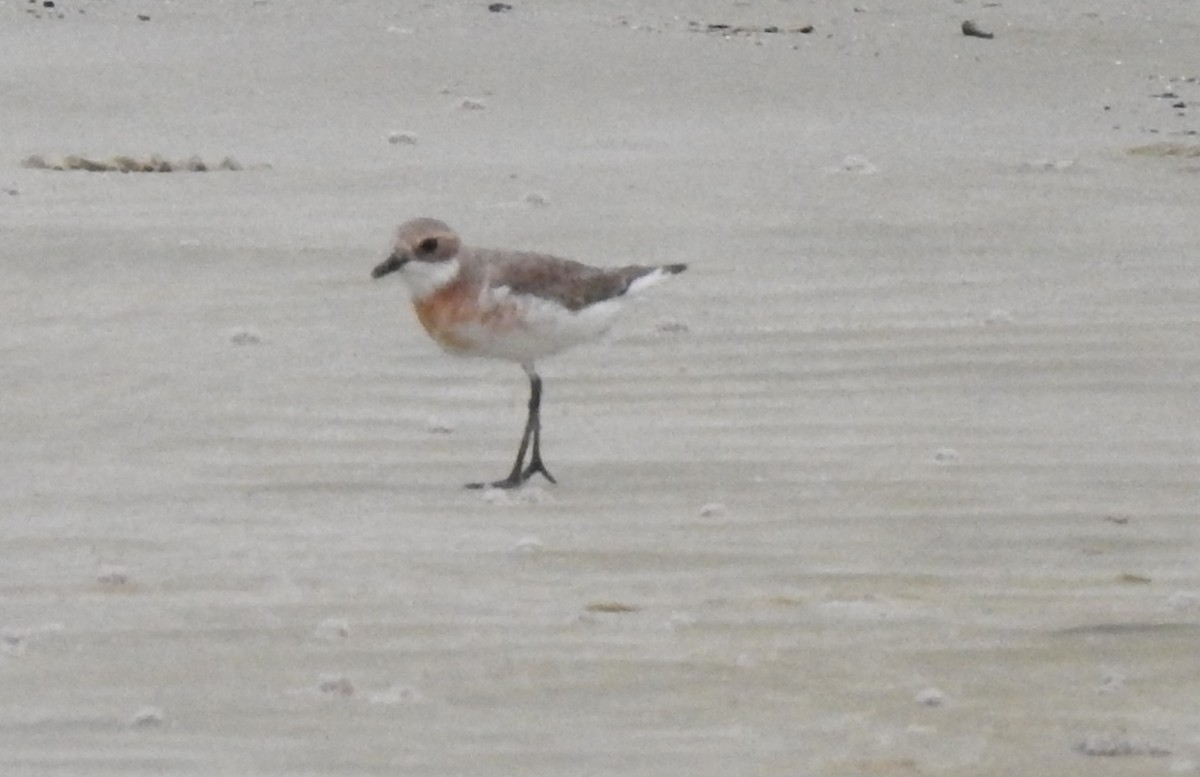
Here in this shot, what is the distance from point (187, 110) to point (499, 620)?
678 cm

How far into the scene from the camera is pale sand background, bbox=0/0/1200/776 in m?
5.23

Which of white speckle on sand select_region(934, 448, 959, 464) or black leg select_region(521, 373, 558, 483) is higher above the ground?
white speckle on sand select_region(934, 448, 959, 464)

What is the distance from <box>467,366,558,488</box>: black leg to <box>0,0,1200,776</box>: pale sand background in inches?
3.7

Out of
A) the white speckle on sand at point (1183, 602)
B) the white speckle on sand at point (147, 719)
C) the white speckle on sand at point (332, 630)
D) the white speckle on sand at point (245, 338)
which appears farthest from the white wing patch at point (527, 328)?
the white speckle on sand at point (147, 719)

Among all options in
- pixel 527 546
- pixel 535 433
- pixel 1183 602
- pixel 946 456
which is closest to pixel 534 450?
pixel 535 433

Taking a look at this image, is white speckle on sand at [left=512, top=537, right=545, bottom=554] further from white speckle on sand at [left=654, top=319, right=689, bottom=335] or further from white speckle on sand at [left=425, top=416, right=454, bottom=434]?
white speckle on sand at [left=654, top=319, right=689, bottom=335]

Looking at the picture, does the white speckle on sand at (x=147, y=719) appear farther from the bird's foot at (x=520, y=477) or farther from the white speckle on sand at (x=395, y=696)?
the bird's foot at (x=520, y=477)

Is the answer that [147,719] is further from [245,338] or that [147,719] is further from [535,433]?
[245,338]

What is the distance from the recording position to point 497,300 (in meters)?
7.29

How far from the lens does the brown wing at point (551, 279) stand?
24.2 feet

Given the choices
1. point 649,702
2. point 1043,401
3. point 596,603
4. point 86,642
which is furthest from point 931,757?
→ point 1043,401

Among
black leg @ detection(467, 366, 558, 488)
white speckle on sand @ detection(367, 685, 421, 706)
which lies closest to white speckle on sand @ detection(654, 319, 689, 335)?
black leg @ detection(467, 366, 558, 488)

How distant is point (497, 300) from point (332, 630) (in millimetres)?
1820

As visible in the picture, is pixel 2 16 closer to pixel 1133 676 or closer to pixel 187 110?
pixel 187 110
